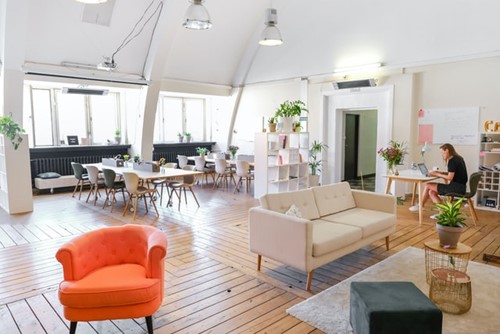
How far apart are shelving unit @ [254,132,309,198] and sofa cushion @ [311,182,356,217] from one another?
2.71 meters

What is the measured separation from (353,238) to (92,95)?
8.60m

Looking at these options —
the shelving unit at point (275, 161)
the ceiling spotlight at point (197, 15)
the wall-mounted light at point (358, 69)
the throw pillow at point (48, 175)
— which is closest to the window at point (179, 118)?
the throw pillow at point (48, 175)

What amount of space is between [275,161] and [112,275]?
513 cm

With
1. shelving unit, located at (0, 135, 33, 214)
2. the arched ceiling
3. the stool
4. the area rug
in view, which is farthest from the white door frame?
shelving unit, located at (0, 135, 33, 214)

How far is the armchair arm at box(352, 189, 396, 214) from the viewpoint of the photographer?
463 centimetres

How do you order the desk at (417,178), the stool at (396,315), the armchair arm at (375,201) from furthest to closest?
the desk at (417,178) → the armchair arm at (375,201) → the stool at (396,315)

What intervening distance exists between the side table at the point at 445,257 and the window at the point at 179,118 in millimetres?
9638

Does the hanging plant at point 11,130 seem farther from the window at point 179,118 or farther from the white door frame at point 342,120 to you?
the white door frame at point 342,120

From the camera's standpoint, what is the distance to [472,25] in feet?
22.4

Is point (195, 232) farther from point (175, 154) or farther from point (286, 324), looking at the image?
point (175, 154)

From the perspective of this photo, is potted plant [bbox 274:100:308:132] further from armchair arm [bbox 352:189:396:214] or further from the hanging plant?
the hanging plant

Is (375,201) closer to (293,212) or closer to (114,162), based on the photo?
(293,212)

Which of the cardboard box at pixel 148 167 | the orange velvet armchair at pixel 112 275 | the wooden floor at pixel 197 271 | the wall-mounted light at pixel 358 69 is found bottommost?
the wooden floor at pixel 197 271

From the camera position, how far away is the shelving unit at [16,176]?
21.5ft
